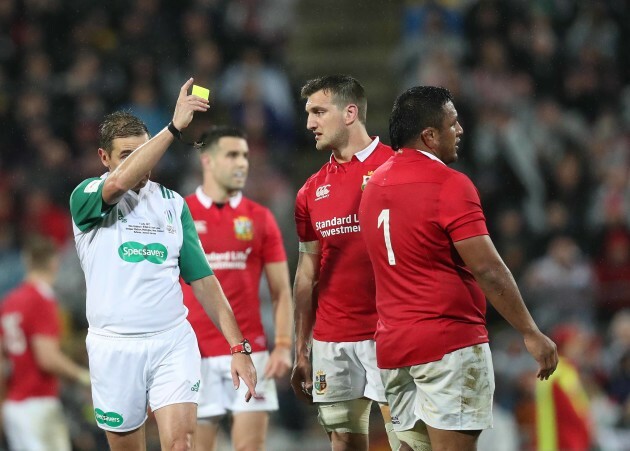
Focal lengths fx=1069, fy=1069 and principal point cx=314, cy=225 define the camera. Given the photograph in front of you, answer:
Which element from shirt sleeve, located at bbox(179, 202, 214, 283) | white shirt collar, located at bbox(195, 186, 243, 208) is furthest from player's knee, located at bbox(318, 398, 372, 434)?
white shirt collar, located at bbox(195, 186, 243, 208)

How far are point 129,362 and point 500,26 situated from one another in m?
10.6

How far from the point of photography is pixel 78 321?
12.6 meters

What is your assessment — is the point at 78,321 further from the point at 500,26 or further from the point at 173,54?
the point at 500,26

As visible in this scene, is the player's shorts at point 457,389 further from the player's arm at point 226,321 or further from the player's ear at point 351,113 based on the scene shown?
the player's ear at point 351,113

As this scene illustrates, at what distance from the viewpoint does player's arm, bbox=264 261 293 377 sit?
24.9 ft

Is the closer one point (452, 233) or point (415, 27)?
point (452, 233)

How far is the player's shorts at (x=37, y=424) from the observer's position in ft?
32.0

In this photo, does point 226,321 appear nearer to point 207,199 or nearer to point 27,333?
Result: point 207,199

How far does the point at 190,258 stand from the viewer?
6059 mm

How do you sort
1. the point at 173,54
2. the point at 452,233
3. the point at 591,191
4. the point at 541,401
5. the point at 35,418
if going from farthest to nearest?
1. the point at 173,54
2. the point at 591,191
3. the point at 541,401
4. the point at 35,418
5. the point at 452,233

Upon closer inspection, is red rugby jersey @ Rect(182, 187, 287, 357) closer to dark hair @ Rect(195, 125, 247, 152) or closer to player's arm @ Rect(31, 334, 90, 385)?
dark hair @ Rect(195, 125, 247, 152)

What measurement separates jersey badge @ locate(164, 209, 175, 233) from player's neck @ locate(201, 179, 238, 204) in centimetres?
194

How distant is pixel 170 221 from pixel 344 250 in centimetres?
120

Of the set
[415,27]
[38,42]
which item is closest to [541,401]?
[415,27]
